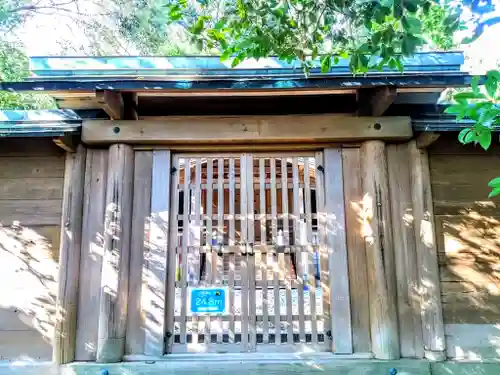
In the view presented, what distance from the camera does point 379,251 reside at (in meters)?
2.69

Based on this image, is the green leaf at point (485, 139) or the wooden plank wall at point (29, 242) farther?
the wooden plank wall at point (29, 242)

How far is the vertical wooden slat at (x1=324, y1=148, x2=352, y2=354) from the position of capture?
8.80 ft

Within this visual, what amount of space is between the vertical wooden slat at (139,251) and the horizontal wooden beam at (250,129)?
0.67 feet

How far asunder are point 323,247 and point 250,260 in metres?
0.57

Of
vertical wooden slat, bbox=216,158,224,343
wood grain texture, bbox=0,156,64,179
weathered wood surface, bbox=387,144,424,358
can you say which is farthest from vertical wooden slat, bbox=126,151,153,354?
weathered wood surface, bbox=387,144,424,358

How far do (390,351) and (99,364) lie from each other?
6.69 ft

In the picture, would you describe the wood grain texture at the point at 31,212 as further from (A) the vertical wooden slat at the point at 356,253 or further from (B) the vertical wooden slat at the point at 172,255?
(A) the vertical wooden slat at the point at 356,253

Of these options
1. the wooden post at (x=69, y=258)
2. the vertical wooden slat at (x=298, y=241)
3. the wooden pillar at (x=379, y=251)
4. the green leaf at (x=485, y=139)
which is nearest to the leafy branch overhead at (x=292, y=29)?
the green leaf at (x=485, y=139)

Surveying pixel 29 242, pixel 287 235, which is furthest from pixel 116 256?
pixel 287 235

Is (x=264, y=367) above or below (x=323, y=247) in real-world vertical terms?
below

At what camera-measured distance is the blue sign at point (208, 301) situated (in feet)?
9.05

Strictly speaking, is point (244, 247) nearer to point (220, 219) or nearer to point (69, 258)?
point (220, 219)

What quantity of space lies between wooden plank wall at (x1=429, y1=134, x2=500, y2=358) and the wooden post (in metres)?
2.73

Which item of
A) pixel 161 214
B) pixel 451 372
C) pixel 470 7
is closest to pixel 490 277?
pixel 451 372
